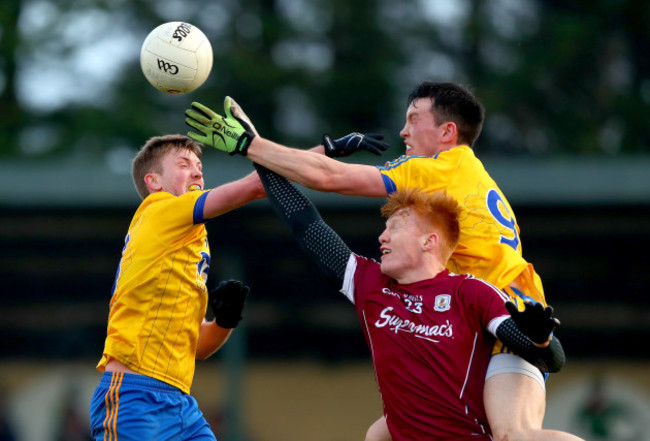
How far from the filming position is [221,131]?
4.73 metres

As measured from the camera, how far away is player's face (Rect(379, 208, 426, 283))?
14.4ft

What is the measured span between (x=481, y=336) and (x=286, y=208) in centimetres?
112

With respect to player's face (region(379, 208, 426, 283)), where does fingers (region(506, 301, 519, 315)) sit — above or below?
below

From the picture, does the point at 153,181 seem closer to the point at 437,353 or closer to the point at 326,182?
the point at 326,182

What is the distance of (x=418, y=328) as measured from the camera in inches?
169

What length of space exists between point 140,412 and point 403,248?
1.55 m

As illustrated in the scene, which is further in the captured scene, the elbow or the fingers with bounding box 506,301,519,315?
the elbow

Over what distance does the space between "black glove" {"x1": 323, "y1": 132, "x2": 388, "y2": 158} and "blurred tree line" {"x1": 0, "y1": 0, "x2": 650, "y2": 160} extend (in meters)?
15.2

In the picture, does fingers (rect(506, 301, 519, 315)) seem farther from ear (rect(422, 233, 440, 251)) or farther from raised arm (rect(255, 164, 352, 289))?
raised arm (rect(255, 164, 352, 289))

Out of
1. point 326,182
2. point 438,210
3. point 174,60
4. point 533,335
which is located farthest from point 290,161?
point 533,335

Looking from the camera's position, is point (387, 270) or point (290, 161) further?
point (290, 161)

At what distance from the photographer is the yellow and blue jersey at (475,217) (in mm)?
4672

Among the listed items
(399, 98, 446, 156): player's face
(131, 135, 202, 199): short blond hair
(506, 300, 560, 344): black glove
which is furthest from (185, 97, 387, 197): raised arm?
(506, 300, 560, 344): black glove

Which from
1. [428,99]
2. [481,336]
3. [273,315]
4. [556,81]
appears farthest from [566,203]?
[556,81]
